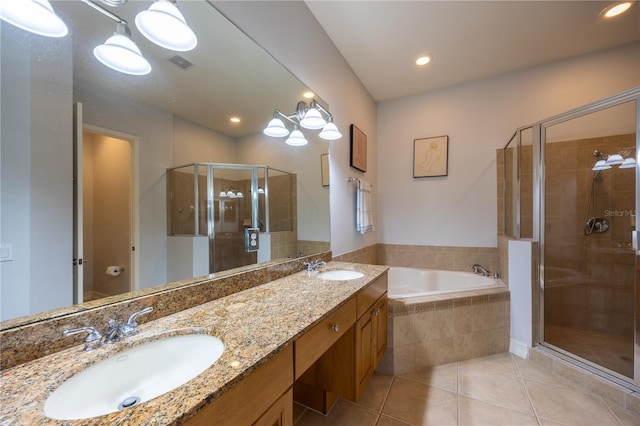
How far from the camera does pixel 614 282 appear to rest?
210cm

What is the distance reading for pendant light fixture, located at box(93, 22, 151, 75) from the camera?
2.70ft

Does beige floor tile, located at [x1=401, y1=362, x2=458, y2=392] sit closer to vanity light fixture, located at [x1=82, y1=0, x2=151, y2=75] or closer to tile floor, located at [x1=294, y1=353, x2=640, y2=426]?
tile floor, located at [x1=294, y1=353, x2=640, y2=426]

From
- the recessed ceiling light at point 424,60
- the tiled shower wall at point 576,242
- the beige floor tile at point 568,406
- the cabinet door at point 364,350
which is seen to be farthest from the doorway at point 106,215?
the tiled shower wall at point 576,242

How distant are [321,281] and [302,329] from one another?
0.67 m

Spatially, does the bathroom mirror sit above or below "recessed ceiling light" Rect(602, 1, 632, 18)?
below

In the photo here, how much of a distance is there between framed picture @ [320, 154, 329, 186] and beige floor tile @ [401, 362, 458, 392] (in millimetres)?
1613

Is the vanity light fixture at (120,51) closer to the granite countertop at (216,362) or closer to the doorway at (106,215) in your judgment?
the doorway at (106,215)

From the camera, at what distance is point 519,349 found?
2.10 metres

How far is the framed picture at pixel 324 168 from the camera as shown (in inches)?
81.1

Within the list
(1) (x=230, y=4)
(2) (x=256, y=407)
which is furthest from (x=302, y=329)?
(1) (x=230, y=4)

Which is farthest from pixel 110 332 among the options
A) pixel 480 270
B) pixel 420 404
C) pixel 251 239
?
pixel 480 270

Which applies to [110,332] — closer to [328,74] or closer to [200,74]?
[200,74]

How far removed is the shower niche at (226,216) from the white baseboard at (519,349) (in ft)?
6.82

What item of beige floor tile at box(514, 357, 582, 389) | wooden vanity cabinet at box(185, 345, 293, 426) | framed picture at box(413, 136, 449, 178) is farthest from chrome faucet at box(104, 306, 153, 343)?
framed picture at box(413, 136, 449, 178)
